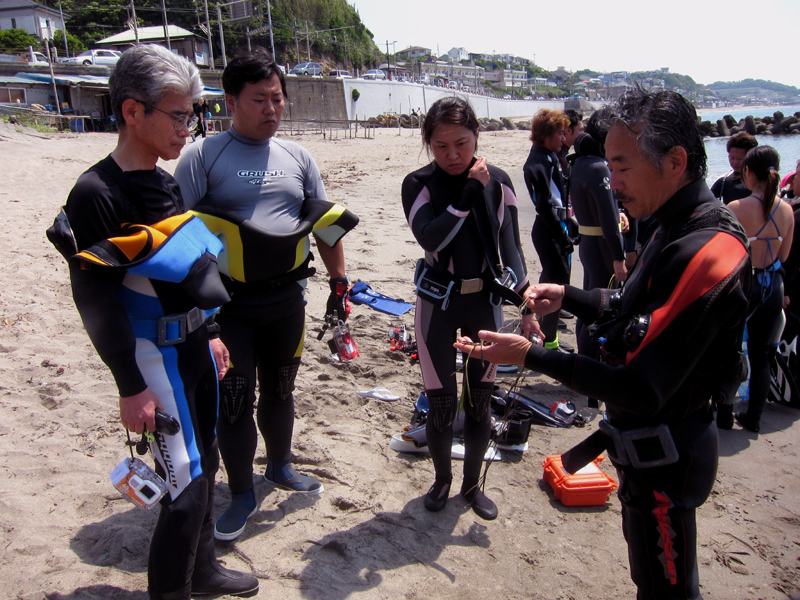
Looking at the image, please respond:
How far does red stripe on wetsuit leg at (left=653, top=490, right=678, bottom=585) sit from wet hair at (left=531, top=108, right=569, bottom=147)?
3742 mm

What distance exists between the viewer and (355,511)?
2.94 m

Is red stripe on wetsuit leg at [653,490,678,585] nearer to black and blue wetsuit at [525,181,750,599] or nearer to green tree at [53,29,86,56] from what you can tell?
black and blue wetsuit at [525,181,750,599]

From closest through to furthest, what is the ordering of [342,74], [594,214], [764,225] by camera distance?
1. [764,225]
2. [594,214]
3. [342,74]

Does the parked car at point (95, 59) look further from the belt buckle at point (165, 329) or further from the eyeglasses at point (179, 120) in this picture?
the belt buckle at point (165, 329)

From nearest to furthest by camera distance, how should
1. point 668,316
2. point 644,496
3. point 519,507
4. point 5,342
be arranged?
point 668,316 → point 644,496 → point 519,507 → point 5,342

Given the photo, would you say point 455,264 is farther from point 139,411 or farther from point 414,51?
point 414,51

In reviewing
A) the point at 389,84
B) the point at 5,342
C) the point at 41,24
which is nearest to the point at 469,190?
the point at 5,342

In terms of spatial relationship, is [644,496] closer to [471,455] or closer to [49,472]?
[471,455]

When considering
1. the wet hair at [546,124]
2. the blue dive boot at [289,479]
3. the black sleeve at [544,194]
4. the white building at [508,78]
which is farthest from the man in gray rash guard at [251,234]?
the white building at [508,78]

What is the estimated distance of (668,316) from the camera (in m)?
1.42

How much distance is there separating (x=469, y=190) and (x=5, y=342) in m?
3.93

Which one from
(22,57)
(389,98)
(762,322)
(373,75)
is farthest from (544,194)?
(373,75)

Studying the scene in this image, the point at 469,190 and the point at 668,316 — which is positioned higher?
the point at 469,190

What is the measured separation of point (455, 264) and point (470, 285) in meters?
0.14
